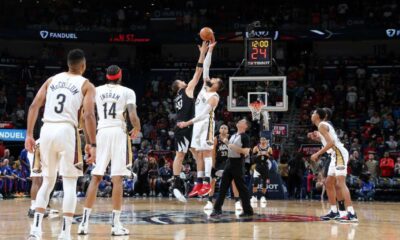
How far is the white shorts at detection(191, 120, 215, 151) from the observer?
11656 mm

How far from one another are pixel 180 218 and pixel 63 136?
403 cm

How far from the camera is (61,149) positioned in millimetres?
6648

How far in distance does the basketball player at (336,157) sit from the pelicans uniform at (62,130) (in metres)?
4.92

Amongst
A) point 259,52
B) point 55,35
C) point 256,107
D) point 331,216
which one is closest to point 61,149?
point 331,216

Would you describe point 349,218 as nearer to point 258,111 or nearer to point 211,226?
point 211,226

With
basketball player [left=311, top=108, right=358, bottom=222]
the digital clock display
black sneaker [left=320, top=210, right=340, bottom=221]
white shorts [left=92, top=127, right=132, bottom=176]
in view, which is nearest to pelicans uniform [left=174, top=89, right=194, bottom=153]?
basketball player [left=311, top=108, right=358, bottom=222]

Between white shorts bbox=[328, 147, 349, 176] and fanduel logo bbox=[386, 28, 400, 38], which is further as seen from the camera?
fanduel logo bbox=[386, 28, 400, 38]

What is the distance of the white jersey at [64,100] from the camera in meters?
6.70

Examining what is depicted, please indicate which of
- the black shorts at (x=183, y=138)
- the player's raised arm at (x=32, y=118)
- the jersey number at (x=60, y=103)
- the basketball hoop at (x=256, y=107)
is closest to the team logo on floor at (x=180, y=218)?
the black shorts at (x=183, y=138)

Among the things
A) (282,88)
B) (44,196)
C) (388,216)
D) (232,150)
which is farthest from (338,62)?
(44,196)

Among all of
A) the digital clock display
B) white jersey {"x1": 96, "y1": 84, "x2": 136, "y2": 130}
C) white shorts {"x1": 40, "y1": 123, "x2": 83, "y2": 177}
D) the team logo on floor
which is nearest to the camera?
white shorts {"x1": 40, "y1": 123, "x2": 83, "y2": 177}

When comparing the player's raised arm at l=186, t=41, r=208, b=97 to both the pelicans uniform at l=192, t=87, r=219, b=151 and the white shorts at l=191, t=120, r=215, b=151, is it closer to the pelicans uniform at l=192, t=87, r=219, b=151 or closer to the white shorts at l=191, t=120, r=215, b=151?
the pelicans uniform at l=192, t=87, r=219, b=151

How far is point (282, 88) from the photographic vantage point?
1978 centimetres

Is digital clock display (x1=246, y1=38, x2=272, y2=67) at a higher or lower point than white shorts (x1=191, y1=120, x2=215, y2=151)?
higher
